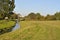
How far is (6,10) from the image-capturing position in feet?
168

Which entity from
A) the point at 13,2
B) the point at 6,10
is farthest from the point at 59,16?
the point at 6,10

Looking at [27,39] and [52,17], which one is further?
[52,17]

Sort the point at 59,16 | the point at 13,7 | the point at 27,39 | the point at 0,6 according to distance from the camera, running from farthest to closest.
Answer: the point at 59,16, the point at 13,7, the point at 0,6, the point at 27,39

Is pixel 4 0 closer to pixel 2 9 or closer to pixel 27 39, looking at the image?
pixel 2 9

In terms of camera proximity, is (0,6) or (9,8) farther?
(9,8)

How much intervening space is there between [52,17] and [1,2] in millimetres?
29634

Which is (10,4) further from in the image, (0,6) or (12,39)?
(12,39)

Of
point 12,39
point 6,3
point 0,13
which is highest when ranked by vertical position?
point 6,3

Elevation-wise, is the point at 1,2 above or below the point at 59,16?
above

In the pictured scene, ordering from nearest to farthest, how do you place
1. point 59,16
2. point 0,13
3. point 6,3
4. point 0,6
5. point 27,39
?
point 27,39
point 0,13
point 0,6
point 6,3
point 59,16

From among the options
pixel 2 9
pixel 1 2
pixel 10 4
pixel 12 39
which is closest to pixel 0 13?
pixel 2 9

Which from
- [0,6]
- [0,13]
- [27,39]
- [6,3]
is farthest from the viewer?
[6,3]

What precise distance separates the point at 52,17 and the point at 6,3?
2711 cm

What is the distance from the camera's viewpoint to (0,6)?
162 feet
